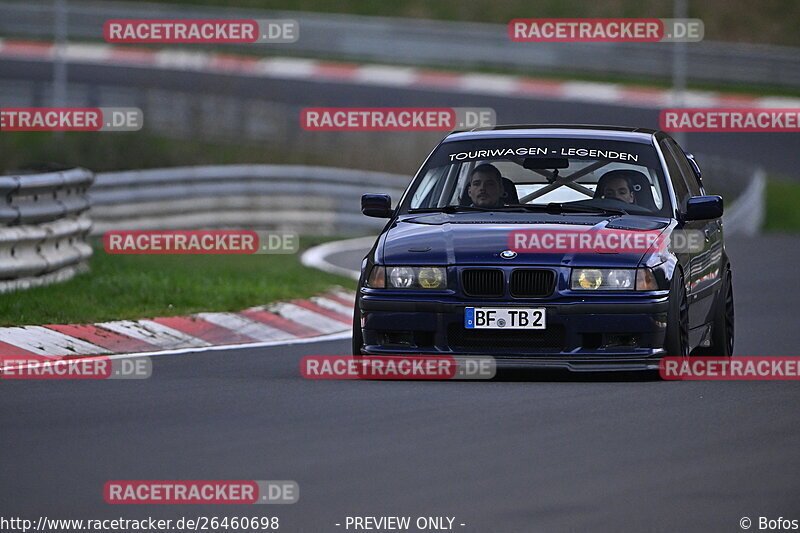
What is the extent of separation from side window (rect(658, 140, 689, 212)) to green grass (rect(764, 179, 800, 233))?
18.4 metres

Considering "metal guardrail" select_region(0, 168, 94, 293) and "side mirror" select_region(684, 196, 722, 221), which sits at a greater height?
"side mirror" select_region(684, 196, 722, 221)

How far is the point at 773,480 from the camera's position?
23.0ft

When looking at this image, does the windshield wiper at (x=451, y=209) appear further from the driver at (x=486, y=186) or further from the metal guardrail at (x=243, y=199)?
the metal guardrail at (x=243, y=199)

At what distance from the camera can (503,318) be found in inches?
380

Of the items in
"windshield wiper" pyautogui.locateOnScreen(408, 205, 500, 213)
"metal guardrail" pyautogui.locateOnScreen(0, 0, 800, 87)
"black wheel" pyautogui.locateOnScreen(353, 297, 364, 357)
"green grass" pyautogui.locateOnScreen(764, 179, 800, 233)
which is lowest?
"green grass" pyautogui.locateOnScreen(764, 179, 800, 233)

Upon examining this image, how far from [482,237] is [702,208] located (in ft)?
4.70

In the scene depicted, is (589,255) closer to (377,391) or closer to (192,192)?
→ (377,391)

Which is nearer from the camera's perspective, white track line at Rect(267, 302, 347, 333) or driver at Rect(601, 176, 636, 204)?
driver at Rect(601, 176, 636, 204)

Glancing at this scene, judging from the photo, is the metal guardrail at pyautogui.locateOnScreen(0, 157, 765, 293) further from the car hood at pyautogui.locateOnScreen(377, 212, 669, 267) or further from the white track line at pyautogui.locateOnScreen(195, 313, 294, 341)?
the car hood at pyautogui.locateOnScreen(377, 212, 669, 267)

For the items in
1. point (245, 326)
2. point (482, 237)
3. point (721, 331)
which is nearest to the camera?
point (482, 237)

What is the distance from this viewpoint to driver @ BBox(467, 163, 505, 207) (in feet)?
35.3

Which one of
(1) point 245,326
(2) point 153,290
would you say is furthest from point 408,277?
(2) point 153,290

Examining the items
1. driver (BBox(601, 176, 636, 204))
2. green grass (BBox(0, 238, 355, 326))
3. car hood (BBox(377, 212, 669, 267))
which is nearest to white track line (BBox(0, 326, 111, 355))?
green grass (BBox(0, 238, 355, 326))

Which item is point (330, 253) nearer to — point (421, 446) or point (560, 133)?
point (560, 133)
